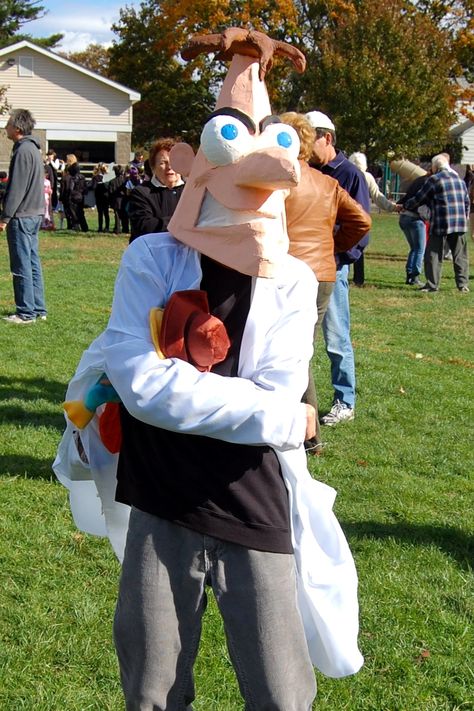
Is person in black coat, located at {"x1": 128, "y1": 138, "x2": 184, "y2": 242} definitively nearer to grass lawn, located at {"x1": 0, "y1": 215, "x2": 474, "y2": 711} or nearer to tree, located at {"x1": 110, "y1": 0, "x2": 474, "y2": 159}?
grass lawn, located at {"x1": 0, "y1": 215, "x2": 474, "y2": 711}

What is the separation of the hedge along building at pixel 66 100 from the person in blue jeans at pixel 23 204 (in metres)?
27.9

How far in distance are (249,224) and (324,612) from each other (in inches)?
40.9

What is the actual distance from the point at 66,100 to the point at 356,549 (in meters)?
35.0

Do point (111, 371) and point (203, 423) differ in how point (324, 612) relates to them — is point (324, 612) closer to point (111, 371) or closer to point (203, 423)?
point (203, 423)

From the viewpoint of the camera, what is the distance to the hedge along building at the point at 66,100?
3559 cm

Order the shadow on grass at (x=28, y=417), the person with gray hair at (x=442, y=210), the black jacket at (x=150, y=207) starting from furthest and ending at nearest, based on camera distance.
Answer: the person with gray hair at (x=442, y=210) < the shadow on grass at (x=28, y=417) < the black jacket at (x=150, y=207)

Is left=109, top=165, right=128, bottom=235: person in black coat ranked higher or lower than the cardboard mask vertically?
lower

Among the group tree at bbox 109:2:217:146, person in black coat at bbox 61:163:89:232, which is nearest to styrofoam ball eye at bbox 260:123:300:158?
person in black coat at bbox 61:163:89:232

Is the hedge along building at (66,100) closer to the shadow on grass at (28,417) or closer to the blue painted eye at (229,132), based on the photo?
the shadow on grass at (28,417)

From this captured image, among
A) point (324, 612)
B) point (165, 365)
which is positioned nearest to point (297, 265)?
point (165, 365)

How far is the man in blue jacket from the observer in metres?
5.57

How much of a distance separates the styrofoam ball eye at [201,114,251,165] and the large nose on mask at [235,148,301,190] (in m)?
0.03

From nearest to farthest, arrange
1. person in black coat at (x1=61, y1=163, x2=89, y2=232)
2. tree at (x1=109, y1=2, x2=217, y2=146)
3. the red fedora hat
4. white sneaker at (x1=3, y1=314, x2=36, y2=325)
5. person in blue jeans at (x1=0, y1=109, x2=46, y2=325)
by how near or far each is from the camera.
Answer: the red fedora hat
person in blue jeans at (x1=0, y1=109, x2=46, y2=325)
white sneaker at (x1=3, y1=314, x2=36, y2=325)
person in black coat at (x1=61, y1=163, x2=89, y2=232)
tree at (x1=109, y1=2, x2=217, y2=146)

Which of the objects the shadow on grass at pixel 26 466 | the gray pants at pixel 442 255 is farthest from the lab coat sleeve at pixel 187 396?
the gray pants at pixel 442 255
